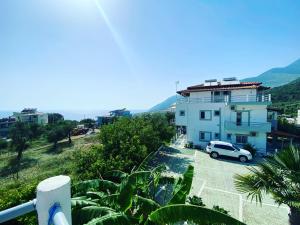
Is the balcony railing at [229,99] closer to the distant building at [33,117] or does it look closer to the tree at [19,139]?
the tree at [19,139]

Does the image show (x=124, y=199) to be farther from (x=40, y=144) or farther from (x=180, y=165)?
(x=40, y=144)

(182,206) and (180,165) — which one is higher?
(182,206)

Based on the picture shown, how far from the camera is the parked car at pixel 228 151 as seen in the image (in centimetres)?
2506

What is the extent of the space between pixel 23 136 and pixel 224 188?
4489 cm

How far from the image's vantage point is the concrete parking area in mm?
12734

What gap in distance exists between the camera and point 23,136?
→ 46.3 metres

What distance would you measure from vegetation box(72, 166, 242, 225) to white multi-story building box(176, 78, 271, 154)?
77.4 feet

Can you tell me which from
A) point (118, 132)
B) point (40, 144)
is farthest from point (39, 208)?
point (40, 144)

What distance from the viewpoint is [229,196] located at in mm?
15695

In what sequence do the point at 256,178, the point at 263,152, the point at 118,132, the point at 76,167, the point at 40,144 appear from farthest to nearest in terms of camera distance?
1. the point at 40,144
2. the point at 263,152
3. the point at 118,132
4. the point at 76,167
5. the point at 256,178

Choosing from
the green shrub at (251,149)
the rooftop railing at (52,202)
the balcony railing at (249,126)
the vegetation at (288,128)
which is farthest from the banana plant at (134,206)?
the vegetation at (288,128)

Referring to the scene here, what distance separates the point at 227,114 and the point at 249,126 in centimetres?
334

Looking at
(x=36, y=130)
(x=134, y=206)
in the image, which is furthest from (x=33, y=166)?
(x=134, y=206)

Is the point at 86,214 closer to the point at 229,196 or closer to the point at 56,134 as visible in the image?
the point at 229,196
